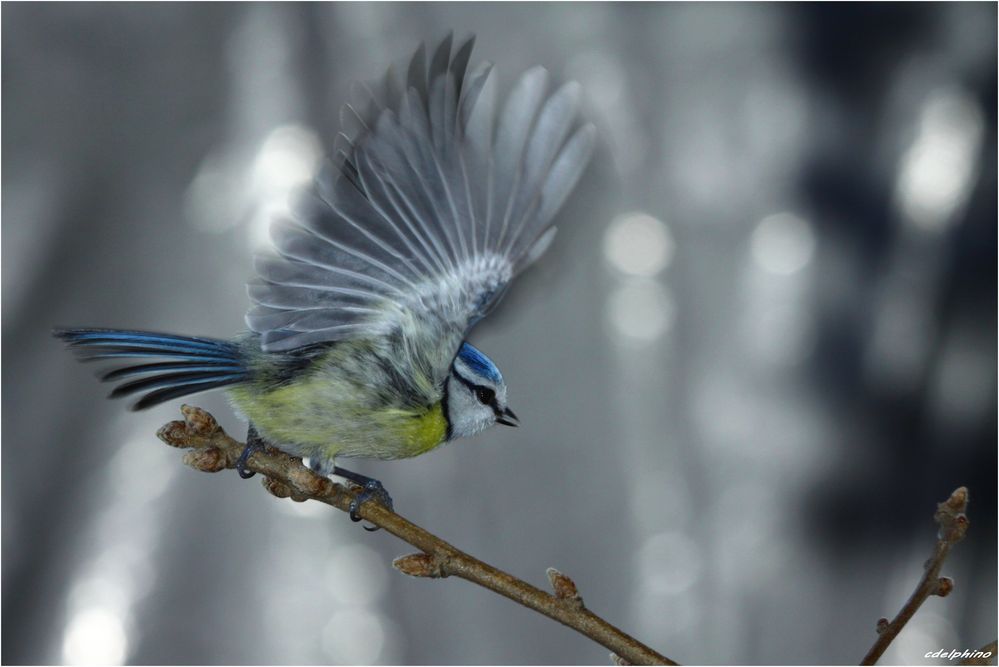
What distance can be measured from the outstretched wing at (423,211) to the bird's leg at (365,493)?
0.37 ft

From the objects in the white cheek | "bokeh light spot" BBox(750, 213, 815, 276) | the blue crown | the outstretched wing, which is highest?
"bokeh light spot" BBox(750, 213, 815, 276)

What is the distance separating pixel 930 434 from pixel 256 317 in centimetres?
155

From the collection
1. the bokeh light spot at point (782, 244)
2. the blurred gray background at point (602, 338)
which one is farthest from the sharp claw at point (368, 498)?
the bokeh light spot at point (782, 244)

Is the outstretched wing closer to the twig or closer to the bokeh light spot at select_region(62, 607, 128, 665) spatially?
the twig

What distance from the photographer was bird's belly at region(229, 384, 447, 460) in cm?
75

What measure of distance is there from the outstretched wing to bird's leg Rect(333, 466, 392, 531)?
0.11 m

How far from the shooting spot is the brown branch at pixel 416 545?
0.60m

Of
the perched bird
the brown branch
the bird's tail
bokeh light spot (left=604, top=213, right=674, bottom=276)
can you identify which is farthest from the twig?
bokeh light spot (left=604, top=213, right=674, bottom=276)

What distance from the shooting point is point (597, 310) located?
182 centimetres

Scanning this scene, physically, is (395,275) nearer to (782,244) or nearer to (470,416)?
(470,416)

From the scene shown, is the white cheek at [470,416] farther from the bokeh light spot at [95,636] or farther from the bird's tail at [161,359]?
the bokeh light spot at [95,636]

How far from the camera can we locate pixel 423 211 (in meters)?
0.74

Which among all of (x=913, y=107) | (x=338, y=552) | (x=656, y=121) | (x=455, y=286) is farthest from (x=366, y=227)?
(x=913, y=107)

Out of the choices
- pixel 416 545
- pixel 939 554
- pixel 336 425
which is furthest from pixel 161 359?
pixel 939 554
